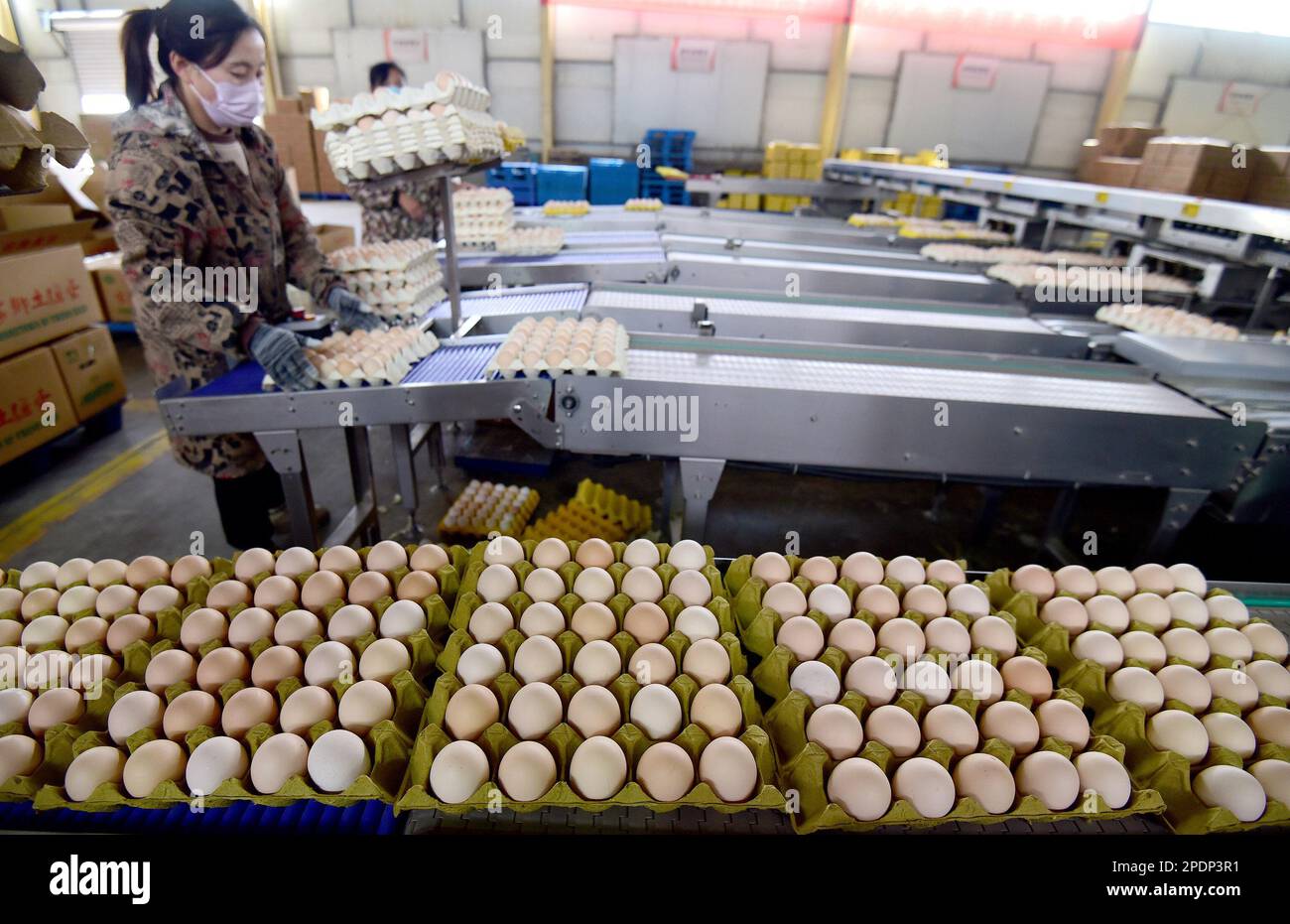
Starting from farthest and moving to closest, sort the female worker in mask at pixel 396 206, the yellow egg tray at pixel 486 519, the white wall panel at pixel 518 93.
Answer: the white wall panel at pixel 518 93
the female worker in mask at pixel 396 206
the yellow egg tray at pixel 486 519

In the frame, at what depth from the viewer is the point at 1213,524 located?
3506 millimetres

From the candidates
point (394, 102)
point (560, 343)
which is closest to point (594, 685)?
point (560, 343)

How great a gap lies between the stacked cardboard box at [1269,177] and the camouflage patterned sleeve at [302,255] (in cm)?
576

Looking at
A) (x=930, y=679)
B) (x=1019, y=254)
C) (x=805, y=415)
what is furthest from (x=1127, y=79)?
(x=930, y=679)

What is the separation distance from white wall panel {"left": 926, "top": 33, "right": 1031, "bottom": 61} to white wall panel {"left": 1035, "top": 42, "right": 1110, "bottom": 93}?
0.40 m

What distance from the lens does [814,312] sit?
3.52 m

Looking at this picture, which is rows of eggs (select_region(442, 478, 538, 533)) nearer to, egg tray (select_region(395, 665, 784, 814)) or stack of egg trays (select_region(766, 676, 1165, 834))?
egg tray (select_region(395, 665, 784, 814))

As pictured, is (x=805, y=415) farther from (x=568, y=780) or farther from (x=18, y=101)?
(x=18, y=101)

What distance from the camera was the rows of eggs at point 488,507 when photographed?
337 centimetres

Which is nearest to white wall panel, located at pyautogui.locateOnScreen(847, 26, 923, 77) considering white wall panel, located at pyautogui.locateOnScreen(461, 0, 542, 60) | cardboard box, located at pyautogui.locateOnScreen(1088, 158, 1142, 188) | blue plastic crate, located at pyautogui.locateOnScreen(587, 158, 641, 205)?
blue plastic crate, located at pyautogui.locateOnScreen(587, 158, 641, 205)

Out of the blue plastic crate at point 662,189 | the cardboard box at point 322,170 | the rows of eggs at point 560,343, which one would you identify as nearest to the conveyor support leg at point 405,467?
the rows of eggs at point 560,343

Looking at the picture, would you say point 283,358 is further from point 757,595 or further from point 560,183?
point 560,183

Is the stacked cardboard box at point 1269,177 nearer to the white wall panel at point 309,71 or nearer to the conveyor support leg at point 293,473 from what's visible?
the conveyor support leg at point 293,473

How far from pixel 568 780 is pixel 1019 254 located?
18.8 feet
